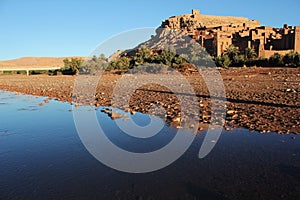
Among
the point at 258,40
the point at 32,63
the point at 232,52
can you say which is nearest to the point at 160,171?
A: the point at 232,52

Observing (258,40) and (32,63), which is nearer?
(258,40)

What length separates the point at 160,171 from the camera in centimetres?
415

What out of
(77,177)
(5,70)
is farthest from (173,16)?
(77,177)

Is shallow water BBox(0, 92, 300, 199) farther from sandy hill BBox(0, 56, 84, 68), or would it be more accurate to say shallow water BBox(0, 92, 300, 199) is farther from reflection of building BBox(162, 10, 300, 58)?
sandy hill BBox(0, 56, 84, 68)

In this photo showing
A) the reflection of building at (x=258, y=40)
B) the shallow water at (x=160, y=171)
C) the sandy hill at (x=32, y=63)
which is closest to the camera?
the shallow water at (x=160, y=171)

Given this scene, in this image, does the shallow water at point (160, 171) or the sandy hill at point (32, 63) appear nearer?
the shallow water at point (160, 171)

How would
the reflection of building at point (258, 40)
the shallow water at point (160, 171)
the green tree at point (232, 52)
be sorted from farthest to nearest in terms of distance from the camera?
the reflection of building at point (258, 40)
the green tree at point (232, 52)
the shallow water at point (160, 171)

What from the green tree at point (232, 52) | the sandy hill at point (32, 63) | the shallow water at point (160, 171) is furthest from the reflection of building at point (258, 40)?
the sandy hill at point (32, 63)

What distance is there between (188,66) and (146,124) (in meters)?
22.8

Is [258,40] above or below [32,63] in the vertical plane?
below

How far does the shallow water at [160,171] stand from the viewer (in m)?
3.40

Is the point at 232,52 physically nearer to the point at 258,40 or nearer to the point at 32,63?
the point at 258,40

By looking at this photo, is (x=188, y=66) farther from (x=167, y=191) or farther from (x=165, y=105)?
(x=167, y=191)

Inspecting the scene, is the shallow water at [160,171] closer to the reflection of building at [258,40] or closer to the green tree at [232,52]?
the green tree at [232,52]
